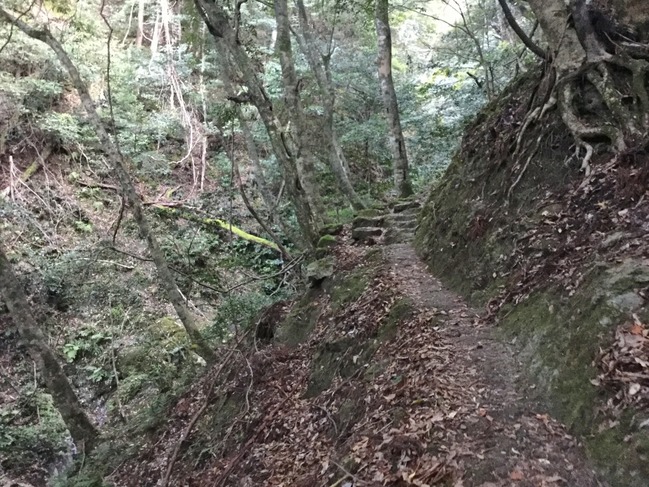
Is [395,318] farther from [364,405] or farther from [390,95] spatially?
[390,95]

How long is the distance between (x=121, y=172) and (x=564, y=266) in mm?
8623

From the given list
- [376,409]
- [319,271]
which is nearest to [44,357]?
[319,271]

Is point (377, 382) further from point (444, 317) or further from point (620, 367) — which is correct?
point (620, 367)

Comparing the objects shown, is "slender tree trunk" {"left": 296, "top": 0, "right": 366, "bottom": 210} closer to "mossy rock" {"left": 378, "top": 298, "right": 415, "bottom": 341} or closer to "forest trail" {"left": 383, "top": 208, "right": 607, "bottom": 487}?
"mossy rock" {"left": 378, "top": 298, "right": 415, "bottom": 341}

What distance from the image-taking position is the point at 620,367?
3.21 meters

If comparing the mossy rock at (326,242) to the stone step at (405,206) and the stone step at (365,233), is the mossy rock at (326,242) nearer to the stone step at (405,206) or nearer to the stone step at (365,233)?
the stone step at (365,233)

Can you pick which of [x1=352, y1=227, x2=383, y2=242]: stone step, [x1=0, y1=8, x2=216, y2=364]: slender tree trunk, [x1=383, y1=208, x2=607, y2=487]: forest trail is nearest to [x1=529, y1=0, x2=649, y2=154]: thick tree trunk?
[x1=383, y1=208, x2=607, y2=487]: forest trail

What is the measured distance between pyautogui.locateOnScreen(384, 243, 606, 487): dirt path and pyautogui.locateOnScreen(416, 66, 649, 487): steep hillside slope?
0.13 metres

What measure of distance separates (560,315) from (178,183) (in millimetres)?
18594

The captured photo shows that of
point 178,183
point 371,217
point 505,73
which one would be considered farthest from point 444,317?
point 178,183

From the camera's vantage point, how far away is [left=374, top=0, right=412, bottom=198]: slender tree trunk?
1208 cm

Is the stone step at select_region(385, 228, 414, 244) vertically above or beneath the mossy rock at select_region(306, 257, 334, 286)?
above

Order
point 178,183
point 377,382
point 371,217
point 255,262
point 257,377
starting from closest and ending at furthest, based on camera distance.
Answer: point 377,382 < point 257,377 < point 371,217 < point 255,262 < point 178,183

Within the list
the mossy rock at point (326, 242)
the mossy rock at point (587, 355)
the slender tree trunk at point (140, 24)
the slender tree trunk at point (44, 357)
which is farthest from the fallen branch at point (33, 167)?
the mossy rock at point (587, 355)
